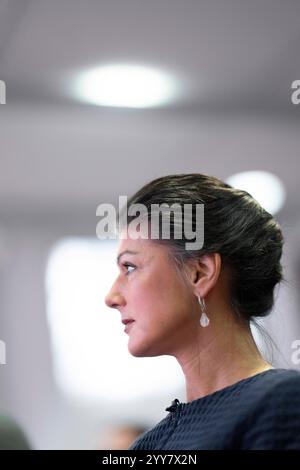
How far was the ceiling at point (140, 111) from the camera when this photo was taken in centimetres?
134

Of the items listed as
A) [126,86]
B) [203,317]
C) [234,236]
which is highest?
[126,86]

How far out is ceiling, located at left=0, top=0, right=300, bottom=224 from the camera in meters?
1.34

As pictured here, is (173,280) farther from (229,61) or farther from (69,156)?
(229,61)

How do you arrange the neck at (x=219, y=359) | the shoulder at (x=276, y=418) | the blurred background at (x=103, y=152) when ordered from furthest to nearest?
the blurred background at (x=103, y=152) < the neck at (x=219, y=359) < the shoulder at (x=276, y=418)

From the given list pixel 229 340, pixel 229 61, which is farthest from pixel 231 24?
pixel 229 340

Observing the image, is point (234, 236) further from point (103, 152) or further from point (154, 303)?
point (103, 152)

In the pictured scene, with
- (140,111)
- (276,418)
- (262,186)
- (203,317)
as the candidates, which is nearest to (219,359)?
(203,317)

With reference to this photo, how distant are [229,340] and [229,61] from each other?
61 cm

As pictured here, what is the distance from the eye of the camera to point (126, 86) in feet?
4.54

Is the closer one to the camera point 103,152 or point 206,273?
point 206,273

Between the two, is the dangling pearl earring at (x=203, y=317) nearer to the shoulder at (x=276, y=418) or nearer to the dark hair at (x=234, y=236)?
the dark hair at (x=234, y=236)

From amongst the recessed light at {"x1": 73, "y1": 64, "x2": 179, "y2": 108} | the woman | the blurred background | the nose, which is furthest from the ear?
the recessed light at {"x1": 73, "y1": 64, "x2": 179, "y2": 108}

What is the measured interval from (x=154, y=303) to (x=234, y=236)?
0.15m

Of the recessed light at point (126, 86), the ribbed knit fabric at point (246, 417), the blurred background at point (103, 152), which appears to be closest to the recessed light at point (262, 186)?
the blurred background at point (103, 152)
